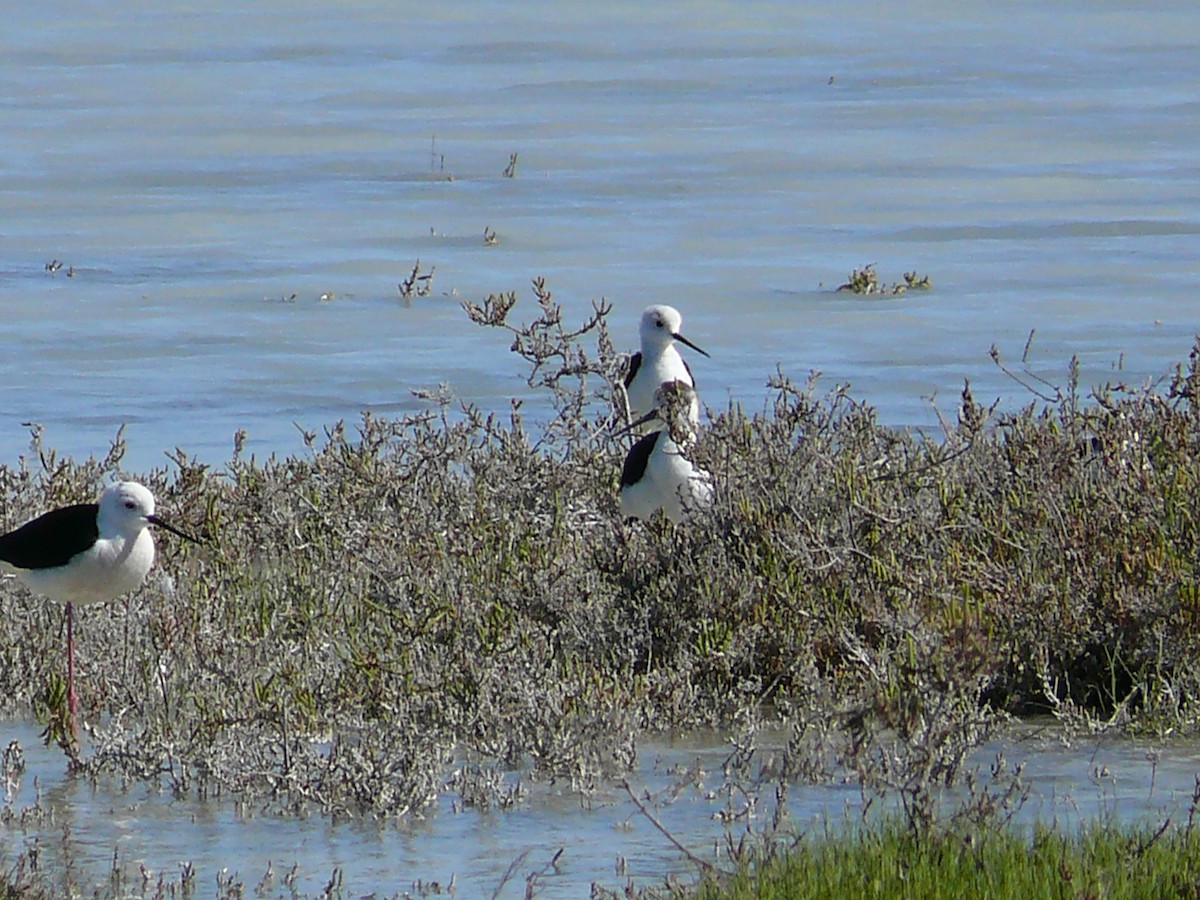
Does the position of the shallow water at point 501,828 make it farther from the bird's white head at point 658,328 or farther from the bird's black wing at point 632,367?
the bird's black wing at point 632,367

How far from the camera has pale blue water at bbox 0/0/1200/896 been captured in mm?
12383

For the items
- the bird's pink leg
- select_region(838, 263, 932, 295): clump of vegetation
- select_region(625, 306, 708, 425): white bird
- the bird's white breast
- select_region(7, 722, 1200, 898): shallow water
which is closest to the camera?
select_region(7, 722, 1200, 898): shallow water

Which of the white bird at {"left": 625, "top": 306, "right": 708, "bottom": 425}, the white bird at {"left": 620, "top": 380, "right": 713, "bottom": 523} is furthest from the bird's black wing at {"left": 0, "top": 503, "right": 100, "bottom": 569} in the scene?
the white bird at {"left": 625, "top": 306, "right": 708, "bottom": 425}

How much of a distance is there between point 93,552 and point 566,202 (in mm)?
12573

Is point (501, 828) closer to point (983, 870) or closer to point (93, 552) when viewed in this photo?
point (983, 870)

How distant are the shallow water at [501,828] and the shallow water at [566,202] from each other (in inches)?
153

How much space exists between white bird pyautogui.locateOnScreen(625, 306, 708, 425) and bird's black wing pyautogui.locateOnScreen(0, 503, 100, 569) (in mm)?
3366

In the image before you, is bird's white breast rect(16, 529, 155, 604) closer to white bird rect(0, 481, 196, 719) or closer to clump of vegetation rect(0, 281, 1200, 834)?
white bird rect(0, 481, 196, 719)

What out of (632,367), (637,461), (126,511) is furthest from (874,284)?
(126,511)

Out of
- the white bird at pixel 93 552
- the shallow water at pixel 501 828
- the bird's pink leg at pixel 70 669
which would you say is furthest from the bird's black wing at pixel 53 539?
the shallow water at pixel 501 828

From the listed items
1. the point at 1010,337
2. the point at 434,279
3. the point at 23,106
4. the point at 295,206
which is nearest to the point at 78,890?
the point at 1010,337

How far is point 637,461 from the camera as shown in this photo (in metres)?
8.31

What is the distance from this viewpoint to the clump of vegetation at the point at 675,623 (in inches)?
233

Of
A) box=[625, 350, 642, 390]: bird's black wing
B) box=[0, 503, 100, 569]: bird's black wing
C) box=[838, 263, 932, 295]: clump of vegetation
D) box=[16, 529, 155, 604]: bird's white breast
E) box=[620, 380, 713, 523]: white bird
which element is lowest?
box=[16, 529, 155, 604]: bird's white breast
